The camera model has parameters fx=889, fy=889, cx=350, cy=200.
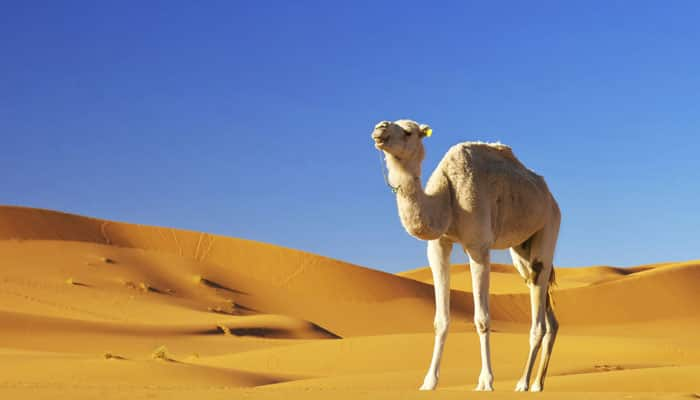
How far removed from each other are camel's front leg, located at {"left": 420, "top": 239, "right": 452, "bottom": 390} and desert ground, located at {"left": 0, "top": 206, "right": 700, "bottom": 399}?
57 centimetres

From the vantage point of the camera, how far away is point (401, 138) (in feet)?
30.2

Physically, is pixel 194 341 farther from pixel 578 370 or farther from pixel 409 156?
pixel 409 156

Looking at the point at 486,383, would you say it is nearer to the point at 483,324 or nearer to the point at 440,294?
the point at 483,324

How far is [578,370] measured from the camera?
57.3 ft

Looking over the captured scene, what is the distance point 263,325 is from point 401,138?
2289cm

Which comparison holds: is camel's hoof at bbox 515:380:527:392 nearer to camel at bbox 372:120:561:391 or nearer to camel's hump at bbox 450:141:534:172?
camel at bbox 372:120:561:391

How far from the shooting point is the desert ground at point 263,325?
45.3 ft

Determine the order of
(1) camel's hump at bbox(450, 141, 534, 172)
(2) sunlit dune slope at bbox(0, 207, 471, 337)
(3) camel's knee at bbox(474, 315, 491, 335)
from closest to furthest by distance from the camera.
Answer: (3) camel's knee at bbox(474, 315, 491, 335) < (1) camel's hump at bbox(450, 141, 534, 172) < (2) sunlit dune slope at bbox(0, 207, 471, 337)

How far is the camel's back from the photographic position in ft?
32.2

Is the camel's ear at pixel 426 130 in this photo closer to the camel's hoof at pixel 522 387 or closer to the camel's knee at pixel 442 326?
the camel's knee at pixel 442 326

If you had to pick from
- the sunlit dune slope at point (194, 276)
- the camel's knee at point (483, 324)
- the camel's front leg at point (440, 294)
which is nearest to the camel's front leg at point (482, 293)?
the camel's knee at point (483, 324)

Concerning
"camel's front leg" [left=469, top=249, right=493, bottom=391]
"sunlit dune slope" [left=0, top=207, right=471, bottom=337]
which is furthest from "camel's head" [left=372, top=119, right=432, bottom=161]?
"sunlit dune slope" [left=0, top=207, right=471, bottom=337]

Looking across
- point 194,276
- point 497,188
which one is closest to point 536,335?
point 497,188

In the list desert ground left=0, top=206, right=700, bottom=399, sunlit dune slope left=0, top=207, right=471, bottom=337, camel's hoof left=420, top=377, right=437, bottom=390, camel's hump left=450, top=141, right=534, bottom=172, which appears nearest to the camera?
camel's hoof left=420, top=377, right=437, bottom=390
